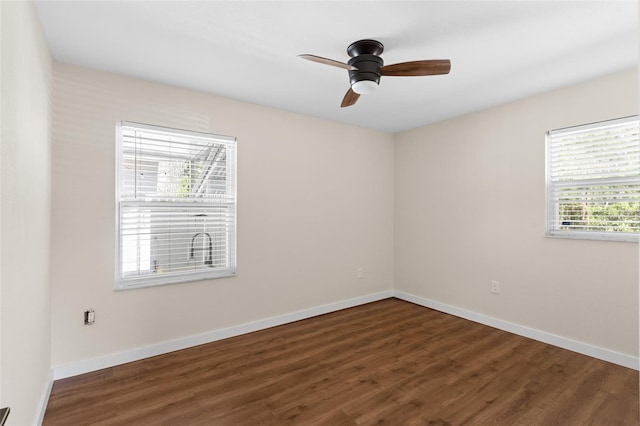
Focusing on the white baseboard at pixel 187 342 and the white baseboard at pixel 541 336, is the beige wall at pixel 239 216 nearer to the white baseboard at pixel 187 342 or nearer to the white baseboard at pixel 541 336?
the white baseboard at pixel 187 342

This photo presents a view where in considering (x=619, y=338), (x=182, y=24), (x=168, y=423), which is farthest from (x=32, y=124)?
(x=619, y=338)

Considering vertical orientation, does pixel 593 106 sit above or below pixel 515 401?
above

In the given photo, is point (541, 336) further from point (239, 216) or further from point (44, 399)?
point (44, 399)

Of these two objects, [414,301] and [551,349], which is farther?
[414,301]

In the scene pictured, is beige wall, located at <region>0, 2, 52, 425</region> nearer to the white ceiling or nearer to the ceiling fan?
the white ceiling

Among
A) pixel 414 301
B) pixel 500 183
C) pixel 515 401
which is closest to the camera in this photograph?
pixel 515 401

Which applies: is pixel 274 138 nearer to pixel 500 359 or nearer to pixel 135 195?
pixel 135 195

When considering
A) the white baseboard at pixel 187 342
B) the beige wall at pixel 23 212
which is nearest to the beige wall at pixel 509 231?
the white baseboard at pixel 187 342

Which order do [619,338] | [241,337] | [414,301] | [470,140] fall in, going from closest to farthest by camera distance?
[619,338] < [241,337] < [470,140] < [414,301]

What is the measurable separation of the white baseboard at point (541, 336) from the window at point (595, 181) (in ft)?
3.21

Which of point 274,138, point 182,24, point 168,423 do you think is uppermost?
point 182,24

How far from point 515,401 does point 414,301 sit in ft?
7.40

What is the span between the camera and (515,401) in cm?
210

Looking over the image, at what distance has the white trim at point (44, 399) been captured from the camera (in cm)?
189
